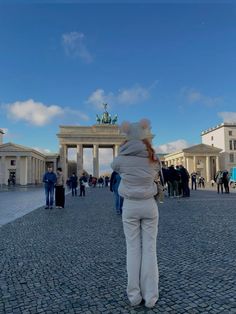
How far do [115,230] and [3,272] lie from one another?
12.4ft

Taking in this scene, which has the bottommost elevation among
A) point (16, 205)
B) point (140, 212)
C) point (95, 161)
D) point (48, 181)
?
point (16, 205)

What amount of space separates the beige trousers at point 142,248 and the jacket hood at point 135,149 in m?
0.52

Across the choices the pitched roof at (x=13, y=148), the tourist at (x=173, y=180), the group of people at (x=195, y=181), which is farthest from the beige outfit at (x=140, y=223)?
the pitched roof at (x=13, y=148)

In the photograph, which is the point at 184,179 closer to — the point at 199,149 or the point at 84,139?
the point at 84,139

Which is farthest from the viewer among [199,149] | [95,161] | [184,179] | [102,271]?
[199,149]

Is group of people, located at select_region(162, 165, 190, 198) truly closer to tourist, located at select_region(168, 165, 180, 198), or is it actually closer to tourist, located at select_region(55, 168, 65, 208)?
tourist, located at select_region(168, 165, 180, 198)

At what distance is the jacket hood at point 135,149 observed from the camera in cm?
343

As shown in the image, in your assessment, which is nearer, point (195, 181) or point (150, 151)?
point (150, 151)

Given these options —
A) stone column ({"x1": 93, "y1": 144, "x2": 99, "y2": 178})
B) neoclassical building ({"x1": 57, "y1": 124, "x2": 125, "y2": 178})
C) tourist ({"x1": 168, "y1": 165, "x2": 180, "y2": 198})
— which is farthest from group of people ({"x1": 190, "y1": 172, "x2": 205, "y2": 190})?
stone column ({"x1": 93, "y1": 144, "x2": 99, "y2": 178})

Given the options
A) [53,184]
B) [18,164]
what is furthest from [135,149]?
[18,164]

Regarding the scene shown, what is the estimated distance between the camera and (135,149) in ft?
11.2

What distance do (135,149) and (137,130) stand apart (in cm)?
22

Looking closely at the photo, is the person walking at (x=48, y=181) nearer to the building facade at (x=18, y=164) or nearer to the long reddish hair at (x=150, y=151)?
the long reddish hair at (x=150, y=151)

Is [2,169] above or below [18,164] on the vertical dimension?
below
